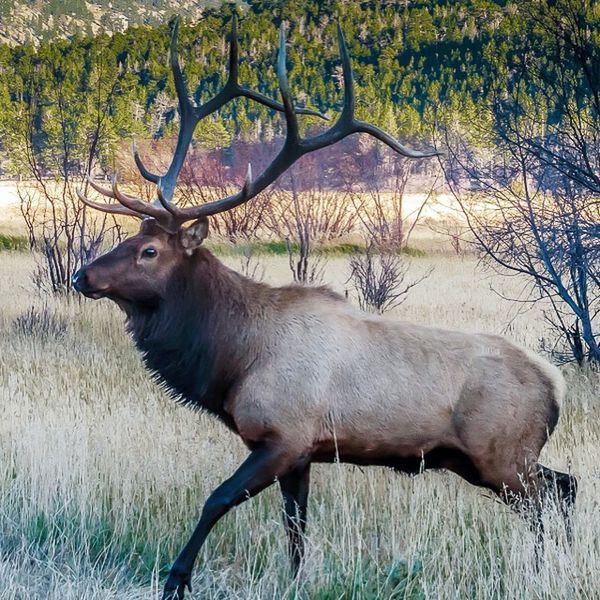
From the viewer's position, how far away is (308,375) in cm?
484

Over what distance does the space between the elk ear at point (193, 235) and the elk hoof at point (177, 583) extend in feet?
5.51

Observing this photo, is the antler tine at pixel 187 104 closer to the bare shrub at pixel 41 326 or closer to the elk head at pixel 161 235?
the elk head at pixel 161 235

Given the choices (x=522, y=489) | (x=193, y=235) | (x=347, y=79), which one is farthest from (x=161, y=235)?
(x=522, y=489)

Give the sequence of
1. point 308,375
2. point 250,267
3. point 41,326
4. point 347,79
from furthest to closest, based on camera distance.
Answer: point 250,267
point 41,326
point 347,79
point 308,375

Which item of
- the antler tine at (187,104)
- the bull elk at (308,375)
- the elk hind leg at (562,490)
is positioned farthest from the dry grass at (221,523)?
the antler tine at (187,104)

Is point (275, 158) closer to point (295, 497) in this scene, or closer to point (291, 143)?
point (291, 143)

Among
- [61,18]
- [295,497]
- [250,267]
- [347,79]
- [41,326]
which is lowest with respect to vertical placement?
[250,267]

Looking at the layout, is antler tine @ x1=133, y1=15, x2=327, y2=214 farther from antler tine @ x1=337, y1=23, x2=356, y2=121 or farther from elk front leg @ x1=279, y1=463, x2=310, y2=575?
elk front leg @ x1=279, y1=463, x2=310, y2=575

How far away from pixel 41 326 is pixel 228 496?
22.1 feet

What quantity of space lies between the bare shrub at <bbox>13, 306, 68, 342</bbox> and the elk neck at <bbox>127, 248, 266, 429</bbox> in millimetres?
5352

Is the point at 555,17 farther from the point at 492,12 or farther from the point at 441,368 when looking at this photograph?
the point at 492,12

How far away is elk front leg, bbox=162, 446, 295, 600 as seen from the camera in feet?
14.5

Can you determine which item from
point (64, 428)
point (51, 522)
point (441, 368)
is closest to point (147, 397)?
point (64, 428)

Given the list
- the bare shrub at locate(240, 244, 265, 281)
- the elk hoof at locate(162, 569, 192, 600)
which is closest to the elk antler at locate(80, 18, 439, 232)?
the elk hoof at locate(162, 569, 192, 600)
